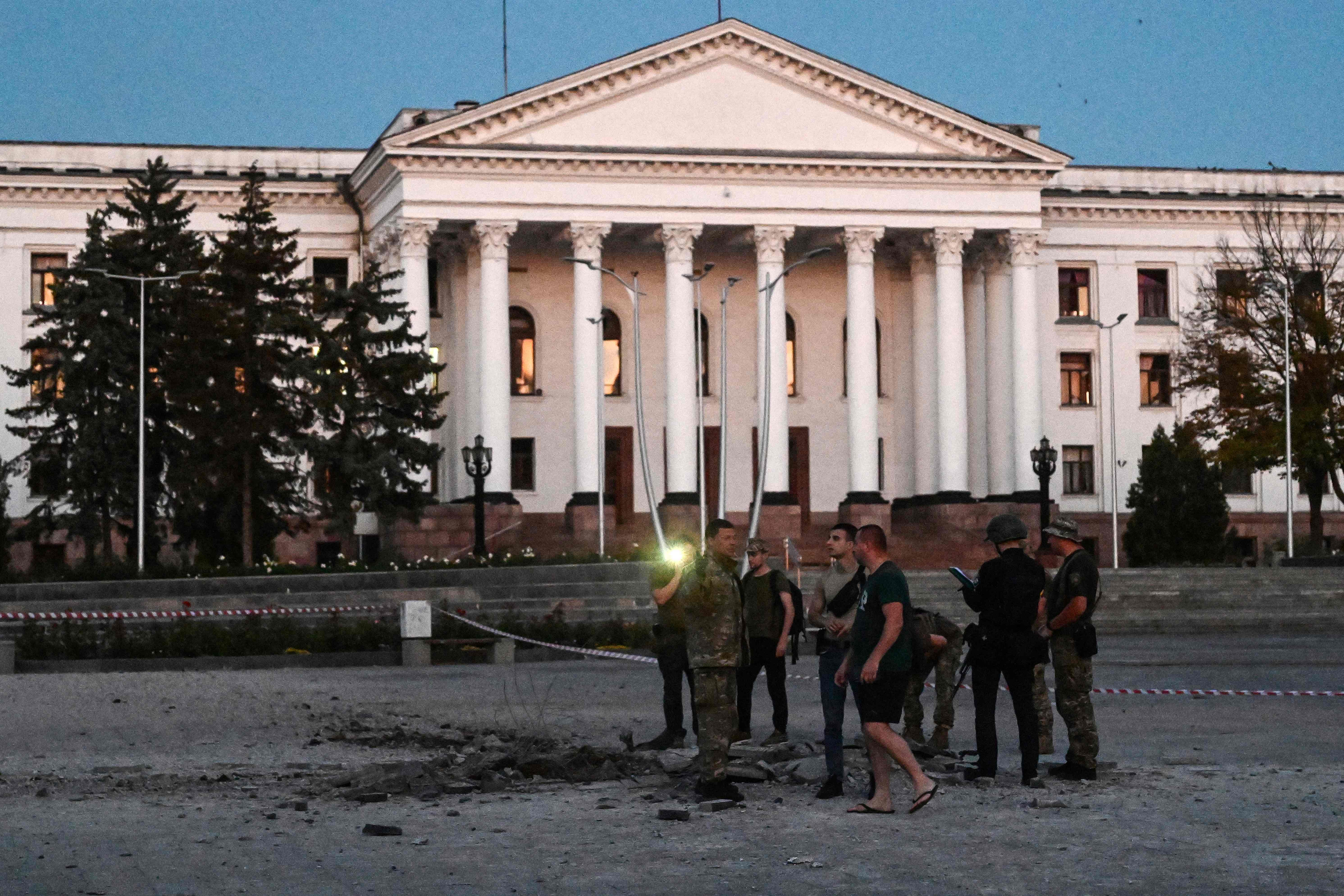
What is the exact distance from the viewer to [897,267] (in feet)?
203

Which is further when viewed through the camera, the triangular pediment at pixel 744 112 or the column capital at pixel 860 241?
the column capital at pixel 860 241

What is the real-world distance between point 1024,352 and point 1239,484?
12.6 metres

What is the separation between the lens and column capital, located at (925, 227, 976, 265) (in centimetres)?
5691

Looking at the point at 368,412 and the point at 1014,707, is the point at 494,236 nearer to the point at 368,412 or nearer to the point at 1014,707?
the point at 368,412

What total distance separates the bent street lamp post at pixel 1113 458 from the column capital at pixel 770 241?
32.1 ft

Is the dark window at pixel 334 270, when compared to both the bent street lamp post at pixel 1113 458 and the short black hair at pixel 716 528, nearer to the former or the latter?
the bent street lamp post at pixel 1113 458

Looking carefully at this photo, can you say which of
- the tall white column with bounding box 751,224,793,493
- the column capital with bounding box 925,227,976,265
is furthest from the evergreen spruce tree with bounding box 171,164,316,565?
the column capital with bounding box 925,227,976,265

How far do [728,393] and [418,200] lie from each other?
12.1 metres

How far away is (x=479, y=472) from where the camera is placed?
4472cm

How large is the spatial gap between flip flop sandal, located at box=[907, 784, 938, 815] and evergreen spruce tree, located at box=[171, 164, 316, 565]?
32.2 metres

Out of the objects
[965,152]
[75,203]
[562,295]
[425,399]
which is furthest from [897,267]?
[75,203]

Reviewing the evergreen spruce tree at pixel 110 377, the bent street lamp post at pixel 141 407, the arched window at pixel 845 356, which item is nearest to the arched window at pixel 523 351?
the arched window at pixel 845 356

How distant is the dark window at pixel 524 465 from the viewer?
59.2 meters

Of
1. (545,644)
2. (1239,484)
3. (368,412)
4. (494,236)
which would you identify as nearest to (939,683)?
(545,644)
